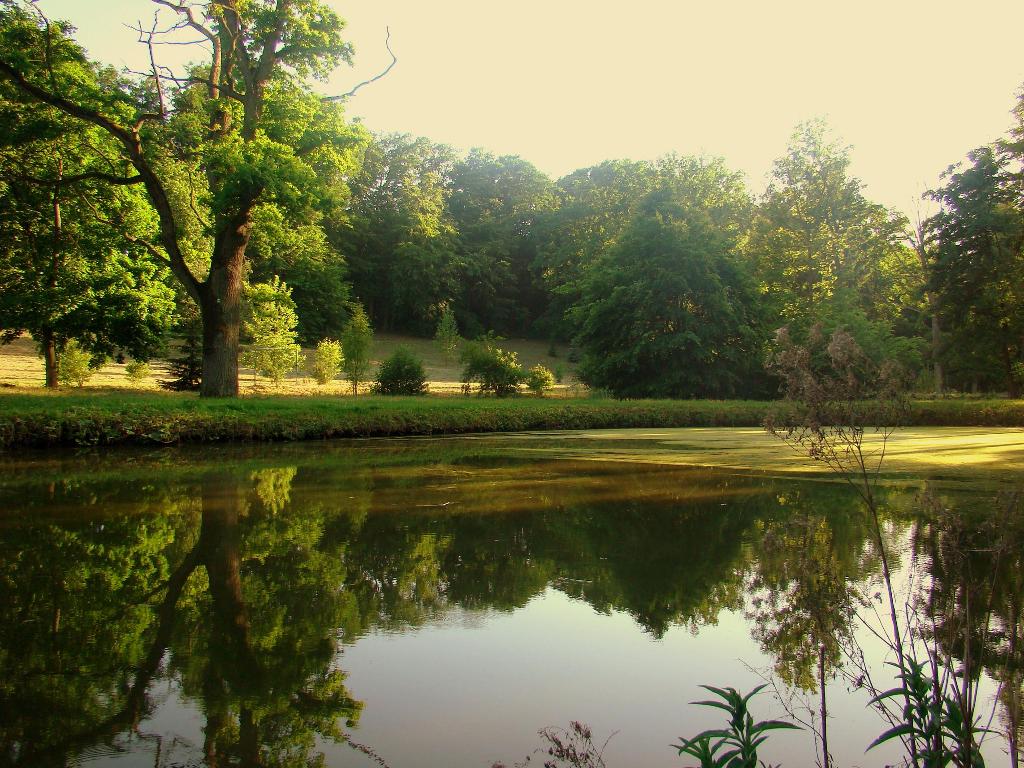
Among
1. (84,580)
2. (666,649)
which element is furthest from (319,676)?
(84,580)

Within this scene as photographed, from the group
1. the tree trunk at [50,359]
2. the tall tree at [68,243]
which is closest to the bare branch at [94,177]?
the tall tree at [68,243]

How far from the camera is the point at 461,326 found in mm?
62812

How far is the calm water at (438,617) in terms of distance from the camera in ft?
9.95

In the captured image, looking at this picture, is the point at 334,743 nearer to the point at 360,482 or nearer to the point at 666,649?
the point at 666,649

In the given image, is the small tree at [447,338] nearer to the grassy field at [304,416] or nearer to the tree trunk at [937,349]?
the grassy field at [304,416]

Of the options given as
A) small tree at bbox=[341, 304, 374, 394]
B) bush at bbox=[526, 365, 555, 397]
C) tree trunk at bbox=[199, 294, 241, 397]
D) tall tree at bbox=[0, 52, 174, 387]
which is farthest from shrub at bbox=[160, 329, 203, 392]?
bush at bbox=[526, 365, 555, 397]

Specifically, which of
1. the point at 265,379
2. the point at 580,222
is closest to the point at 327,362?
the point at 265,379

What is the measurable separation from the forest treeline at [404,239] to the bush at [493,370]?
3.80m

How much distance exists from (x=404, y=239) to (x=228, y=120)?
39.2 metres

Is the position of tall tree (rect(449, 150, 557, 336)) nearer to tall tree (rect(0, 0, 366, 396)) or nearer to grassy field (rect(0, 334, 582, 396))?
grassy field (rect(0, 334, 582, 396))

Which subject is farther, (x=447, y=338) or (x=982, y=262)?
(x=447, y=338)

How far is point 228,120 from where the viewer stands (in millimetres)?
20016

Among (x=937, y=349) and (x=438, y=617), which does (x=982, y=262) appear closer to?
(x=937, y=349)

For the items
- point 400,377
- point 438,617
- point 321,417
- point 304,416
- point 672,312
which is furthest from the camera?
point 400,377
